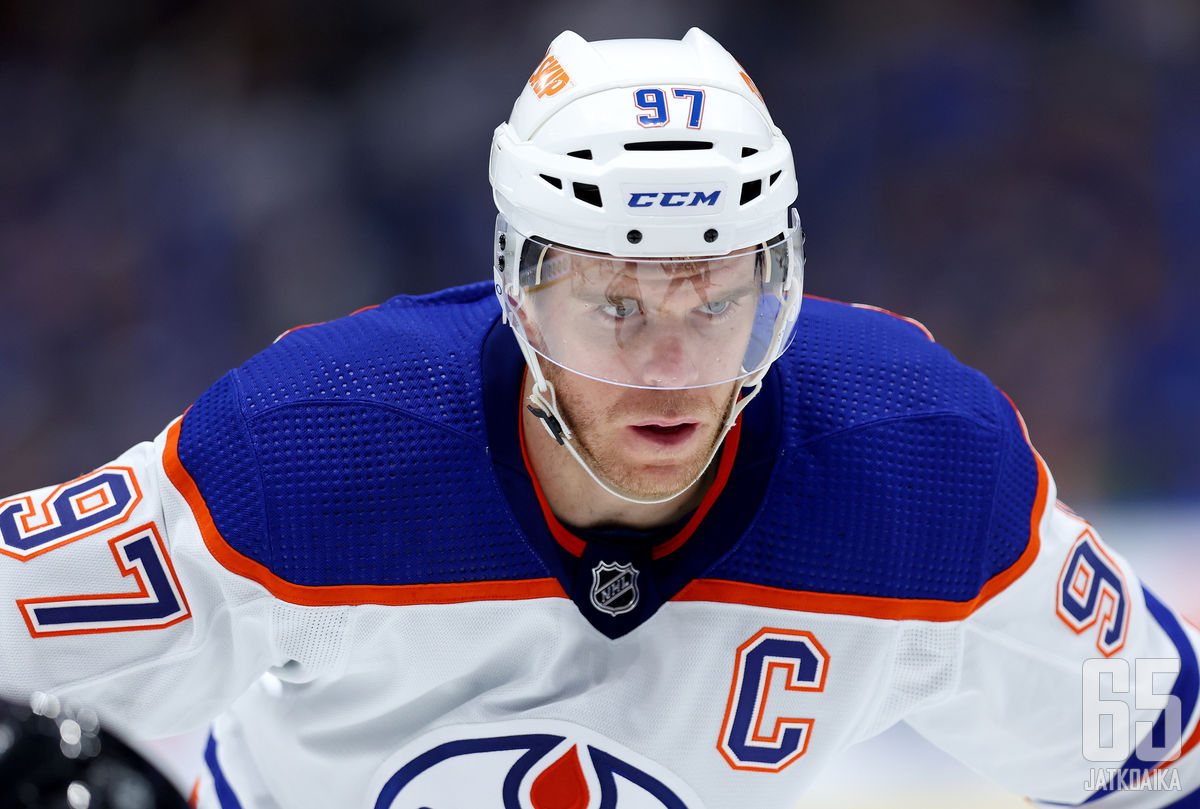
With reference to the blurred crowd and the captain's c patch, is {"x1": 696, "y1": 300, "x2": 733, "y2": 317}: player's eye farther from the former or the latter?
the blurred crowd

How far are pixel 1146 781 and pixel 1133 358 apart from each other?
8.83 ft

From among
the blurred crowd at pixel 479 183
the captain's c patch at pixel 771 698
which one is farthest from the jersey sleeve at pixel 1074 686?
the blurred crowd at pixel 479 183

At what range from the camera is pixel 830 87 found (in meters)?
4.84

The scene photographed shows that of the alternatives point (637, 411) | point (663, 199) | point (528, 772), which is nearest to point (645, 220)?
point (663, 199)

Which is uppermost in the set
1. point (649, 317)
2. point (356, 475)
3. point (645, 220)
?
point (645, 220)

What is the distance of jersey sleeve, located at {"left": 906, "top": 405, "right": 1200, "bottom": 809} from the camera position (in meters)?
2.16

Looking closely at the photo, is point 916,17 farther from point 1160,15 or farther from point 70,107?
point 70,107

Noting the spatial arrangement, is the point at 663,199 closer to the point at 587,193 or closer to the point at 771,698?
the point at 587,193

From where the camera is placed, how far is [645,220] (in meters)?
1.83

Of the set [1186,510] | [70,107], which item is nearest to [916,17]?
[1186,510]

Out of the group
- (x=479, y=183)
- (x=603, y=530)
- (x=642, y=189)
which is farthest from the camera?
(x=479, y=183)

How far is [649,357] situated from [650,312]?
66 millimetres

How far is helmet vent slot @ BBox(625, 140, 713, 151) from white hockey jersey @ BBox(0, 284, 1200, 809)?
16.0 inches

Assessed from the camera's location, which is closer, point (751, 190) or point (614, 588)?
point (751, 190)
